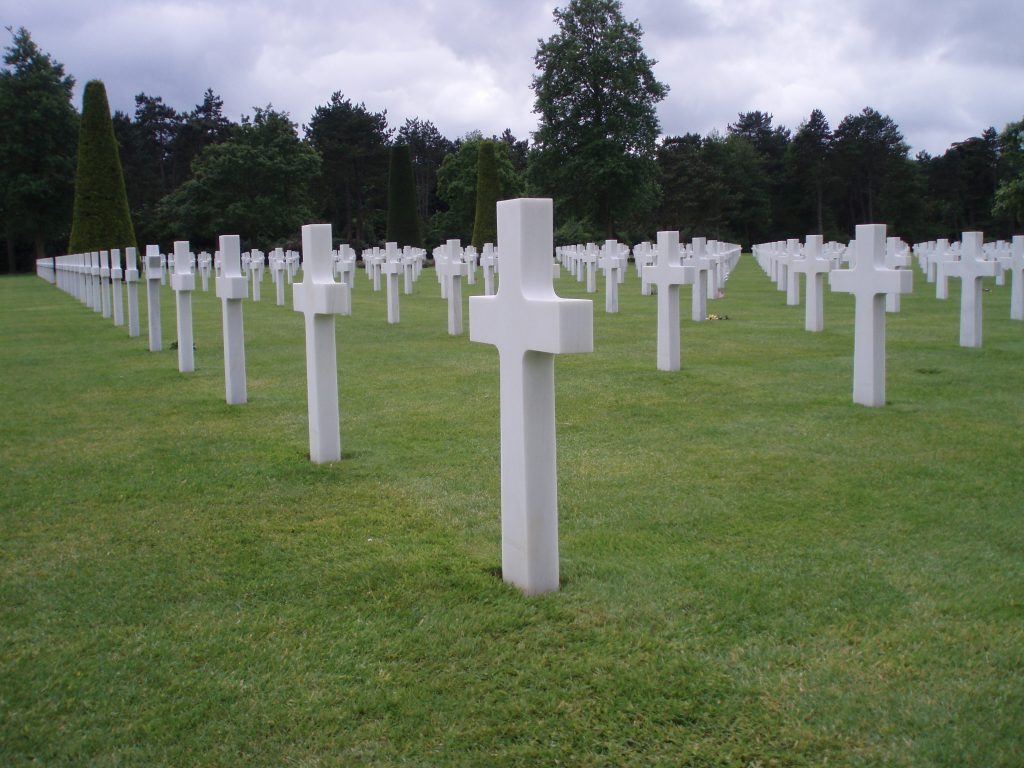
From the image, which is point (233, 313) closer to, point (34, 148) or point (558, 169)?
point (558, 169)

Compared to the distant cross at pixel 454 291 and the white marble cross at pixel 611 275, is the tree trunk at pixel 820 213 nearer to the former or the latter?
the white marble cross at pixel 611 275

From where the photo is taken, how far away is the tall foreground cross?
11.2 ft

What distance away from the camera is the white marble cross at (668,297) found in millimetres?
8992

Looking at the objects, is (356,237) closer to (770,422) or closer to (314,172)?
(314,172)

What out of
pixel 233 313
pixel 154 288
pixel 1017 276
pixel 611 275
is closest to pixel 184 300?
pixel 233 313

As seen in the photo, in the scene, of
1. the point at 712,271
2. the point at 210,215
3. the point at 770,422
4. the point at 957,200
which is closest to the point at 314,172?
the point at 210,215

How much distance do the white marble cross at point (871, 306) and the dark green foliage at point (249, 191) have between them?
46.3 meters

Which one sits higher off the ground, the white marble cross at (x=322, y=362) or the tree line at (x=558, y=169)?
the tree line at (x=558, y=169)

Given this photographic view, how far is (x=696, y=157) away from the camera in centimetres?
6625

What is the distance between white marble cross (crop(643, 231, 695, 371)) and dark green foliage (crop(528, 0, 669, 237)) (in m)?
39.4

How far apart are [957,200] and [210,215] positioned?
163 feet

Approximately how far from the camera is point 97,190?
3431 cm

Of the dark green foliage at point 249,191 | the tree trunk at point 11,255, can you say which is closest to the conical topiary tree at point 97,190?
the dark green foliage at point 249,191

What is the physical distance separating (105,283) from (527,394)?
17.0 metres
